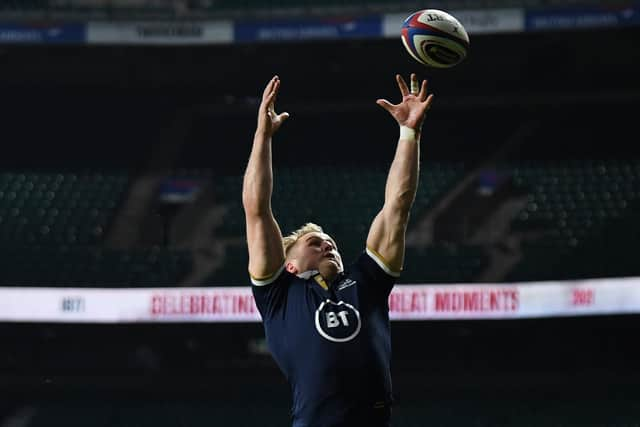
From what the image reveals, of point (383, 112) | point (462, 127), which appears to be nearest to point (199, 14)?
point (383, 112)

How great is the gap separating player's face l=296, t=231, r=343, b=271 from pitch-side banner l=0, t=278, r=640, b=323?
783cm

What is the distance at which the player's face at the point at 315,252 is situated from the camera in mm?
3977

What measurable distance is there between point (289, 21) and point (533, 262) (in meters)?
6.02

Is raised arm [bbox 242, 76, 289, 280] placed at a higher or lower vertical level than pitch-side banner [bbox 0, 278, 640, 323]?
higher

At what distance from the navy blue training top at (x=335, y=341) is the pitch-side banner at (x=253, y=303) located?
8031 millimetres

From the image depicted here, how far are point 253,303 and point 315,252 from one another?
7.95m

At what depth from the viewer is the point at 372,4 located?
15750 millimetres

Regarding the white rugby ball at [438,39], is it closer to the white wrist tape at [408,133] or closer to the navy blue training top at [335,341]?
the white wrist tape at [408,133]

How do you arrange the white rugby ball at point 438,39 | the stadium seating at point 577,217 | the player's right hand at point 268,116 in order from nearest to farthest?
the player's right hand at point 268,116 < the white rugby ball at point 438,39 < the stadium seating at point 577,217

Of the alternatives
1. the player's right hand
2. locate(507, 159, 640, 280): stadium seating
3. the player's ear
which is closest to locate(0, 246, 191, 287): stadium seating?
locate(507, 159, 640, 280): stadium seating

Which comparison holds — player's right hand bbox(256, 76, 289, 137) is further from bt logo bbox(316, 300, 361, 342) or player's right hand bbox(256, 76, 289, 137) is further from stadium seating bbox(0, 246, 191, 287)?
stadium seating bbox(0, 246, 191, 287)

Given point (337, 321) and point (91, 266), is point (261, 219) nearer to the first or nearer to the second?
point (337, 321)

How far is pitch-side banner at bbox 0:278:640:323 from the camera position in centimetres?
1159

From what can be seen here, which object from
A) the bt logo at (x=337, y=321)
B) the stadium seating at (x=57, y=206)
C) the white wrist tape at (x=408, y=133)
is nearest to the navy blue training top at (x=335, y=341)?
the bt logo at (x=337, y=321)
